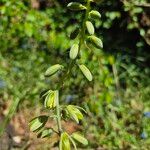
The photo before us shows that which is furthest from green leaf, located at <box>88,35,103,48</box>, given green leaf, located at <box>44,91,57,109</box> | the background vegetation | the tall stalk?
the background vegetation

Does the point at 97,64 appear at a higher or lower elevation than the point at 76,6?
lower

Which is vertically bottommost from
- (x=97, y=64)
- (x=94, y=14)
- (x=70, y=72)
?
(x=97, y=64)

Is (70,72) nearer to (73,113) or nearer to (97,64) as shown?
(73,113)

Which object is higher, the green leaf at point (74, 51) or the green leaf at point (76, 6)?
the green leaf at point (76, 6)

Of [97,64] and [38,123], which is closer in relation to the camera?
[38,123]

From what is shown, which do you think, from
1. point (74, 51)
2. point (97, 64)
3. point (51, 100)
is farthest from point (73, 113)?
point (97, 64)

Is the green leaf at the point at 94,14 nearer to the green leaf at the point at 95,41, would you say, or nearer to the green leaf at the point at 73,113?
the green leaf at the point at 95,41

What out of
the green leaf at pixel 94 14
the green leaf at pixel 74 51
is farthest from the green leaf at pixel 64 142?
the green leaf at pixel 94 14

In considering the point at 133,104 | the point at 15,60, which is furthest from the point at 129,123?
the point at 15,60

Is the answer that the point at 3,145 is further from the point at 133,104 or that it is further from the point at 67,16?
the point at 67,16
